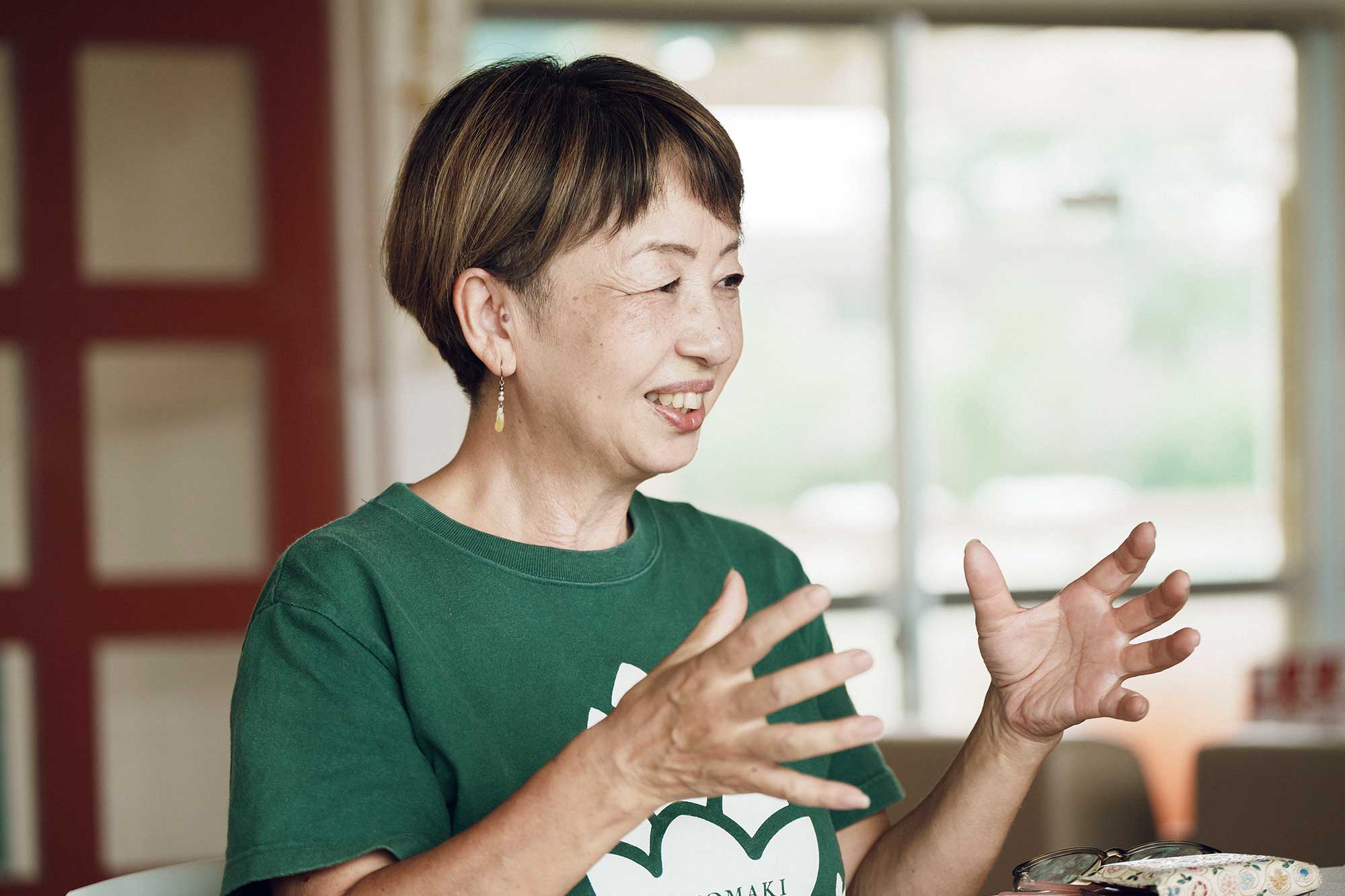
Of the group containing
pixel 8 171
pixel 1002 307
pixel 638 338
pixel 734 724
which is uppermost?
pixel 8 171

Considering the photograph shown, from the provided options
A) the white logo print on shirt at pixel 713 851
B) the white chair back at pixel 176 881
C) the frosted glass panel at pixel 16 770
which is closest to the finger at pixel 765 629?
the white logo print on shirt at pixel 713 851

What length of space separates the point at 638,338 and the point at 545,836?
46 cm

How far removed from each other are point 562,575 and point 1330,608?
12.5 ft

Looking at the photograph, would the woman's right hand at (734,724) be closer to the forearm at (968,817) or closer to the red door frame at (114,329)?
the forearm at (968,817)

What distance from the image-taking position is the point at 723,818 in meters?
1.21

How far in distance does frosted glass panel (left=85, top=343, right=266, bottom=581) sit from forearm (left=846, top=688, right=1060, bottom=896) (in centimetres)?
237

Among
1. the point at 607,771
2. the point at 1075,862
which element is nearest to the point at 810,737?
the point at 607,771

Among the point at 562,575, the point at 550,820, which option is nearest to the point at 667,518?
the point at 562,575

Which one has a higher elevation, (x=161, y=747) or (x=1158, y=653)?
(x=1158, y=653)

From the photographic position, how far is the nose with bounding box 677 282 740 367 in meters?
1.19

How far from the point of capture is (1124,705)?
1.12 meters

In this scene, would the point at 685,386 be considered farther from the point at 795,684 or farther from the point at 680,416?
the point at 795,684

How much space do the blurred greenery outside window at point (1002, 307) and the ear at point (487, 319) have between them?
111 inches

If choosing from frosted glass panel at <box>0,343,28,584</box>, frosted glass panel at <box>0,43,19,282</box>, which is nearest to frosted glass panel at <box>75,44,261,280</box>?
frosted glass panel at <box>0,43,19,282</box>
